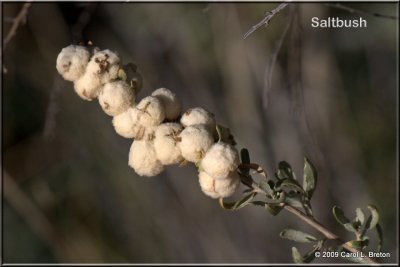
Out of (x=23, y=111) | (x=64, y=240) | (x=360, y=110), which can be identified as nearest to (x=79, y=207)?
(x=64, y=240)

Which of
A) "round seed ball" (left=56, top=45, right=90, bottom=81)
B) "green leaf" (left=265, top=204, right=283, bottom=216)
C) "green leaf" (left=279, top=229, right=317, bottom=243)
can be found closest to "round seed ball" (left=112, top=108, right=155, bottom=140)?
"round seed ball" (left=56, top=45, right=90, bottom=81)

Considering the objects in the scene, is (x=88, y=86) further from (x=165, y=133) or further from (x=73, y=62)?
(x=165, y=133)

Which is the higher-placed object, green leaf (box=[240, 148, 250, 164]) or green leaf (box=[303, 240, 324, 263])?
green leaf (box=[240, 148, 250, 164])

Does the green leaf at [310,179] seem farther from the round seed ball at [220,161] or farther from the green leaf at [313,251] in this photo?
the round seed ball at [220,161]

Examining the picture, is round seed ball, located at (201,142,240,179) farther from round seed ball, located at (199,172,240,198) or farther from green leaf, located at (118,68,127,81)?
green leaf, located at (118,68,127,81)

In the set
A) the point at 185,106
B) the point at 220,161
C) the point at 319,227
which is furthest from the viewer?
the point at 185,106

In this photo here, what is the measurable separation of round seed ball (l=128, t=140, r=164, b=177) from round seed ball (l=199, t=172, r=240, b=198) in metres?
0.08

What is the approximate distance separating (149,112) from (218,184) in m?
0.16

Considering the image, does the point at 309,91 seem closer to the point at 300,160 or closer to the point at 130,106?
the point at 300,160

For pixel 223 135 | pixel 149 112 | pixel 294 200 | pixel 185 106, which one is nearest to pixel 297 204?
pixel 294 200

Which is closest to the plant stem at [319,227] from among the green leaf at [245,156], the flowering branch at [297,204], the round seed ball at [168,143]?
the flowering branch at [297,204]

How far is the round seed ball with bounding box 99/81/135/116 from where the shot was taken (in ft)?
2.85

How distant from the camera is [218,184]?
847 mm

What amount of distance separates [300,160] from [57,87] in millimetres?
1415
